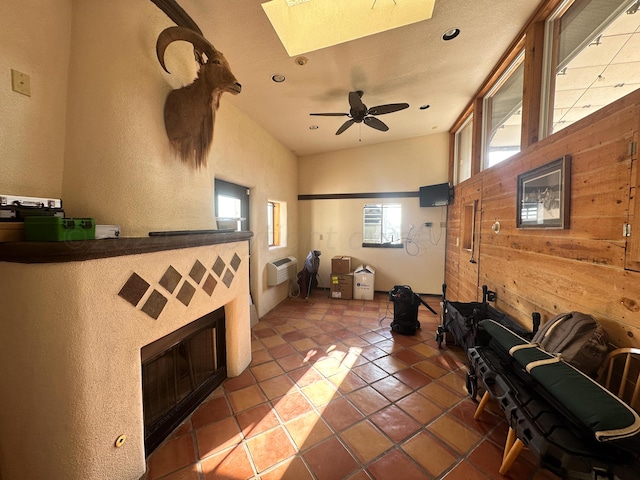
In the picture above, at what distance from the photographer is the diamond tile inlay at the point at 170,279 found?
4.77 feet

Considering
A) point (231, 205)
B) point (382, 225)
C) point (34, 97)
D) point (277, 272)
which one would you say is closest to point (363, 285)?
point (382, 225)

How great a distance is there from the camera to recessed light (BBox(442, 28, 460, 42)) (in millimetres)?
2092

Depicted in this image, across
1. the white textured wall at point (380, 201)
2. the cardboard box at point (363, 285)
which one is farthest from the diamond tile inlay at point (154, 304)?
the white textured wall at point (380, 201)

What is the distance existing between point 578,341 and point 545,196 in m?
1.12

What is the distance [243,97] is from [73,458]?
331cm

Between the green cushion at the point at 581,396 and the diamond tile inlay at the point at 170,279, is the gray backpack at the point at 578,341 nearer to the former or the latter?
the green cushion at the point at 581,396

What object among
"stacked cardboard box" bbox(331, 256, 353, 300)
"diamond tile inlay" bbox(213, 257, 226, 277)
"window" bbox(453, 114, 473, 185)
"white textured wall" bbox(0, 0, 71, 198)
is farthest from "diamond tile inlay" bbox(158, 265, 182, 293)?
"window" bbox(453, 114, 473, 185)

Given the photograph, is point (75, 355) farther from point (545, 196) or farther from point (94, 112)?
point (545, 196)

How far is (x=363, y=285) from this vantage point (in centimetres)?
477

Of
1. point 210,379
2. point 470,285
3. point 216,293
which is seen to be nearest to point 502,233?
point 470,285

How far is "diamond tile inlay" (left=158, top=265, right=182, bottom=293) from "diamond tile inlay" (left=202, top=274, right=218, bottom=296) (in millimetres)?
268

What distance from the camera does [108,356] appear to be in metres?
1.17

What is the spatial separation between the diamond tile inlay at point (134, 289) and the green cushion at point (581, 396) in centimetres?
221

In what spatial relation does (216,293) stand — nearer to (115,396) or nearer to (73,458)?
(115,396)
